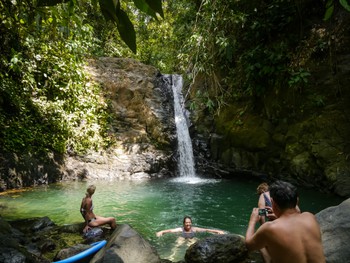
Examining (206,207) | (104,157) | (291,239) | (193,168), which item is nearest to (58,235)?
(206,207)

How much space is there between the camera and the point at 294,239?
209 cm

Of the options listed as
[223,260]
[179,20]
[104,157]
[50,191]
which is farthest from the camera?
[179,20]

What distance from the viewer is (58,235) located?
578 cm

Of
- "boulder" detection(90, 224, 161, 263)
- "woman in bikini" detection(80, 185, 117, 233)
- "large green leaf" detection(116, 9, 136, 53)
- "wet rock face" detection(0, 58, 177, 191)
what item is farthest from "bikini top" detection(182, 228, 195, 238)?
"wet rock face" detection(0, 58, 177, 191)

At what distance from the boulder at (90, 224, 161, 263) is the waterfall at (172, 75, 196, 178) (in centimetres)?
866

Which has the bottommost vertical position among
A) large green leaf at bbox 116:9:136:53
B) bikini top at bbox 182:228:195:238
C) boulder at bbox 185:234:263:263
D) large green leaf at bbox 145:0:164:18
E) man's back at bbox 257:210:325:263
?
bikini top at bbox 182:228:195:238

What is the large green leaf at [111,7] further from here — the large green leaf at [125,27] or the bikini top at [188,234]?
the bikini top at [188,234]

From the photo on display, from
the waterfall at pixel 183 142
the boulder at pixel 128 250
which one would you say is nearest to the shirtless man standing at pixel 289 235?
the boulder at pixel 128 250

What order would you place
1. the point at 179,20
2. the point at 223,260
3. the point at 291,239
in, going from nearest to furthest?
the point at 291,239
the point at 223,260
the point at 179,20

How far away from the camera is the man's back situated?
2061 mm

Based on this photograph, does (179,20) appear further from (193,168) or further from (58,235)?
(58,235)

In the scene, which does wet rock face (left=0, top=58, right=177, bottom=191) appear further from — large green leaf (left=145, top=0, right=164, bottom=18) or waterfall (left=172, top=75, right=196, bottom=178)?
large green leaf (left=145, top=0, right=164, bottom=18)

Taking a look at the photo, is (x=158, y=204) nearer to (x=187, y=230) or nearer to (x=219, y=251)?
(x=187, y=230)

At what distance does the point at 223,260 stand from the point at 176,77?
12.5 meters
